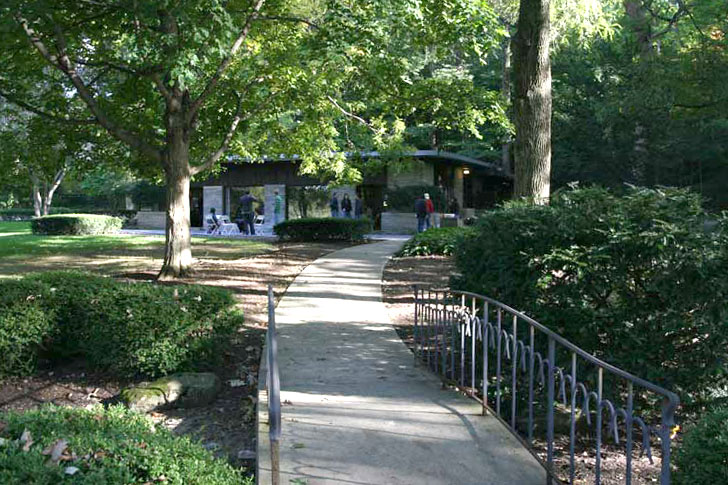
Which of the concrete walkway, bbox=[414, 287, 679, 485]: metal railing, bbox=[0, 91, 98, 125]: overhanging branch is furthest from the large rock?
bbox=[0, 91, 98, 125]: overhanging branch

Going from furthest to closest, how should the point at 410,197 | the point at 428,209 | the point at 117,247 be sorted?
1. the point at 410,197
2. the point at 428,209
3. the point at 117,247

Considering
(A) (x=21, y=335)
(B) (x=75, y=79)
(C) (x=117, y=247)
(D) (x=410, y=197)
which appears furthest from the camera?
(D) (x=410, y=197)

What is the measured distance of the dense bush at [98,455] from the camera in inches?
96.2

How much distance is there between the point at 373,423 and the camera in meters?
5.21

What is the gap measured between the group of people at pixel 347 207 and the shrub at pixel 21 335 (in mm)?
25928

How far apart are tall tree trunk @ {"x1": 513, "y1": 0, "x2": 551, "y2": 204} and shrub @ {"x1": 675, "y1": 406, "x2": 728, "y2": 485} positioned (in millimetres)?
6388

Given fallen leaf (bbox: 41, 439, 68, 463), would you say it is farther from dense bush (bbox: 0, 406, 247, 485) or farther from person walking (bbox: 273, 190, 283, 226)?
person walking (bbox: 273, 190, 283, 226)

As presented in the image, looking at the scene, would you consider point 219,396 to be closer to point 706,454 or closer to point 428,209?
point 706,454

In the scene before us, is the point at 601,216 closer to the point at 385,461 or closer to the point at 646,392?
the point at 646,392

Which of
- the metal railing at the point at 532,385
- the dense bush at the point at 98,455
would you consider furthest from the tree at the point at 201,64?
the dense bush at the point at 98,455

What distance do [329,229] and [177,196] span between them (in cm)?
1183

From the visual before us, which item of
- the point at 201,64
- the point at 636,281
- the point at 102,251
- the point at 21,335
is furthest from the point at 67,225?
the point at 636,281

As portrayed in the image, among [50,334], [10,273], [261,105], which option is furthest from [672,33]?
[50,334]

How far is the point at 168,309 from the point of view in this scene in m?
6.85
